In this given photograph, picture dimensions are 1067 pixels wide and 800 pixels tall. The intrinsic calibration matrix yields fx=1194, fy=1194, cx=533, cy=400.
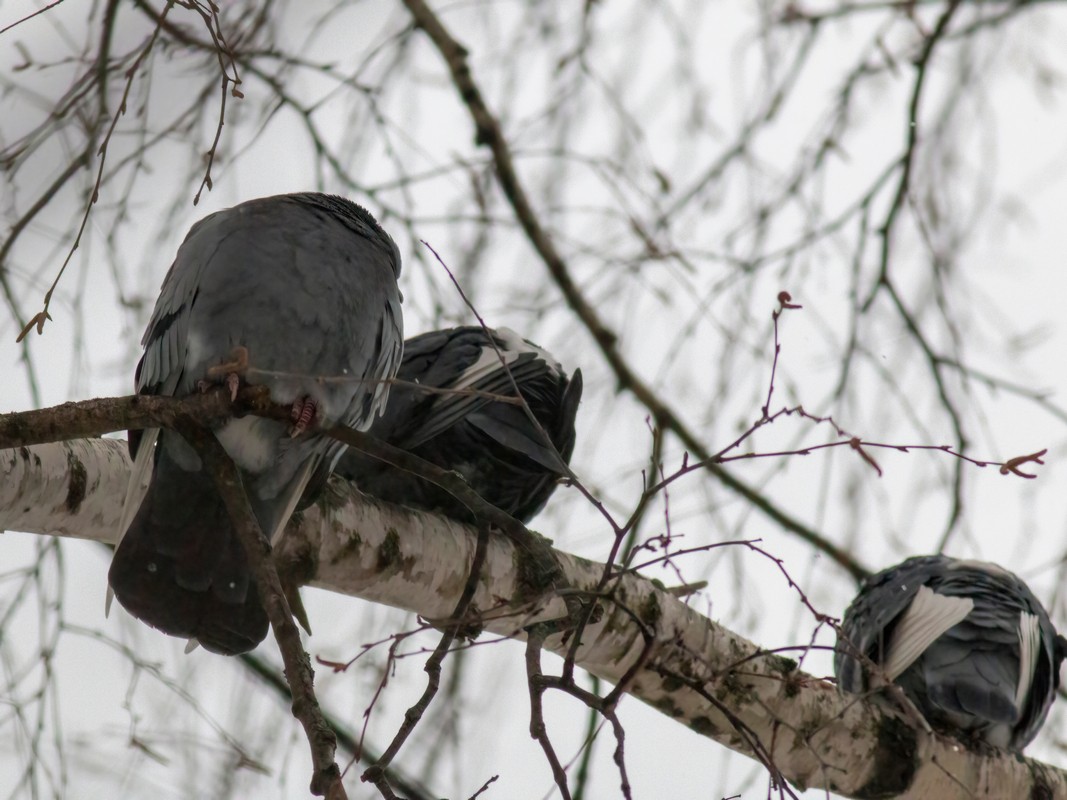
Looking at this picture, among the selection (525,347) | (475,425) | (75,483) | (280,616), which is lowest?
(280,616)

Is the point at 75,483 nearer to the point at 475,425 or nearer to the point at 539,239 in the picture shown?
the point at 475,425

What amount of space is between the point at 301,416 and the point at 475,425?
80 centimetres

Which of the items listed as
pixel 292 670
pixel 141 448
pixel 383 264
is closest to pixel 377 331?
pixel 383 264

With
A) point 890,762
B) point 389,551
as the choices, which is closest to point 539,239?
point 389,551

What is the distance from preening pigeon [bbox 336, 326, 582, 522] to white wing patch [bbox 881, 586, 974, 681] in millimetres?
1039

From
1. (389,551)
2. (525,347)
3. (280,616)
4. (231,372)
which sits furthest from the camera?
(525,347)

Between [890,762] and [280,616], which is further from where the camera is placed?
[890,762]

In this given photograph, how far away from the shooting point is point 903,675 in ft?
10.6

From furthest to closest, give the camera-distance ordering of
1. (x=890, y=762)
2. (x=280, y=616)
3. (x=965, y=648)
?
1. (x=965, y=648)
2. (x=890, y=762)
3. (x=280, y=616)

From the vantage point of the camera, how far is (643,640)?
2629 mm

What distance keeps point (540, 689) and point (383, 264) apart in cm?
137

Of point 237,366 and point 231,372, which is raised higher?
point 231,372

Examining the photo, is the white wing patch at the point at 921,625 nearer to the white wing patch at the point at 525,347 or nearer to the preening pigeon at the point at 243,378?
the white wing patch at the point at 525,347

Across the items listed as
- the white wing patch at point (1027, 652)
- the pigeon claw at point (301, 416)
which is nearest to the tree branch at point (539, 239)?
the white wing patch at point (1027, 652)
